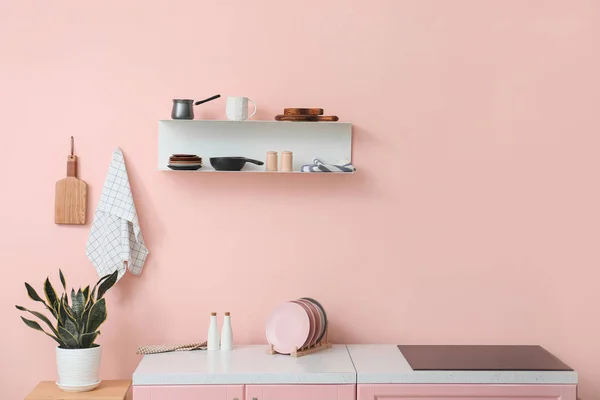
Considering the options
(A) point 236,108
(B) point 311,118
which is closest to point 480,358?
(B) point 311,118

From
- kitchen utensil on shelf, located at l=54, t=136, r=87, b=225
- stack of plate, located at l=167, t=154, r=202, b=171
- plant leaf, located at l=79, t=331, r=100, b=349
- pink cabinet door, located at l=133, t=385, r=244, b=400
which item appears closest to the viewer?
pink cabinet door, located at l=133, t=385, r=244, b=400

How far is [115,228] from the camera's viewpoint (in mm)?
3416

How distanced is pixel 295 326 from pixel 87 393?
0.92 metres

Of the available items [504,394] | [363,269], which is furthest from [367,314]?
[504,394]

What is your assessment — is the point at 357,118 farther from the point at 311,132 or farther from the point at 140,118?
the point at 140,118

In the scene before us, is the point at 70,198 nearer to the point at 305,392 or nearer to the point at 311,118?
the point at 311,118

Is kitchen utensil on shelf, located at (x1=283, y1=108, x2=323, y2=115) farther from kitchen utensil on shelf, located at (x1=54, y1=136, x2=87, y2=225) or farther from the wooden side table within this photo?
the wooden side table

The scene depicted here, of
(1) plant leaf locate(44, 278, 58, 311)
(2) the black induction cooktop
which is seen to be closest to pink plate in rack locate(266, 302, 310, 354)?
(2) the black induction cooktop

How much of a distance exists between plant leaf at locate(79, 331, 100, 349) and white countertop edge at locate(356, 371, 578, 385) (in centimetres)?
113

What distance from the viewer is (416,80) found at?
3.50 metres

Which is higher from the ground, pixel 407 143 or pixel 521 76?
pixel 521 76

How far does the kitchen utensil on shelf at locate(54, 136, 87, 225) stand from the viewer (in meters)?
3.41

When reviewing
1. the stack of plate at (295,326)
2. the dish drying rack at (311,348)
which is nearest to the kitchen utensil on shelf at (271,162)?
the stack of plate at (295,326)

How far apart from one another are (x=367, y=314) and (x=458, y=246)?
534 millimetres
